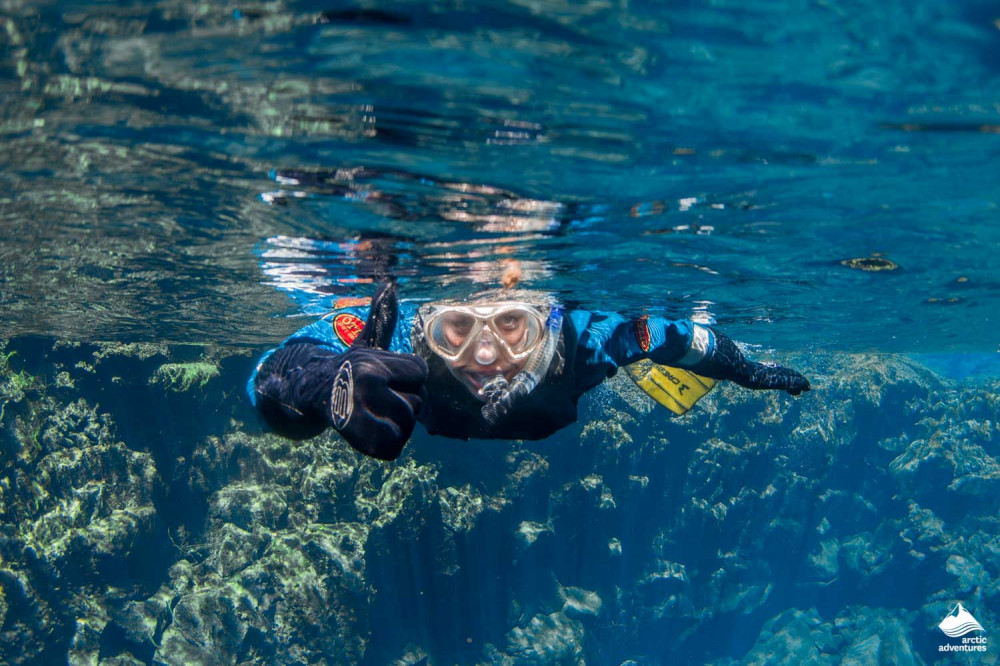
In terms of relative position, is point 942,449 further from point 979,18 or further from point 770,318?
point 979,18

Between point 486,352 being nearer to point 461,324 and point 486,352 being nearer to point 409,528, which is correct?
point 461,324

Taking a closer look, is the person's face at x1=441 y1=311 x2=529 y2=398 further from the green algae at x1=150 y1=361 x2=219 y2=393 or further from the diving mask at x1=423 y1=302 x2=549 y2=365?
the green algae at x1=150 y1=361 x2=219 y2=393

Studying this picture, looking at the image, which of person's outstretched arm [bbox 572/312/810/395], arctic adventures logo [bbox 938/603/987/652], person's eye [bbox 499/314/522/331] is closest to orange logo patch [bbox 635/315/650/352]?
person's outstretched arm [bbox 572/312/810/395]

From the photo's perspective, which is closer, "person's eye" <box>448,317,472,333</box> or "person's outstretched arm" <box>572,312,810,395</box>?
"person's eye" <box>448,317,472,333</box>

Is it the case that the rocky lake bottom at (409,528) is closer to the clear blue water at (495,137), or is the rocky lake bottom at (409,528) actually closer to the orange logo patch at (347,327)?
the clear blue water at (495,137)

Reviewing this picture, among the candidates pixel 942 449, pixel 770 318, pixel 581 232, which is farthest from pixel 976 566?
pixel 581 232

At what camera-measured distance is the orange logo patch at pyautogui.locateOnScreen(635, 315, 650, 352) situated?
720 centimetres

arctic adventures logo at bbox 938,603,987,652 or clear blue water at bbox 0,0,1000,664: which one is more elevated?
clear blue water at bbox 0,0,1000,664

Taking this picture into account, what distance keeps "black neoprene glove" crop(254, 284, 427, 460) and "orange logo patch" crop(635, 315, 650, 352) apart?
4.55m

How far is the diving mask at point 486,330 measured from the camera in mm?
5484

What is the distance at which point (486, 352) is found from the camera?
547 centimetres

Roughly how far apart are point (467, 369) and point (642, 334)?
2.85m

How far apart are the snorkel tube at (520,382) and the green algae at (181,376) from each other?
41.4 ft

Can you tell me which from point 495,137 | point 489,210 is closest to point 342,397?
point 495,137
